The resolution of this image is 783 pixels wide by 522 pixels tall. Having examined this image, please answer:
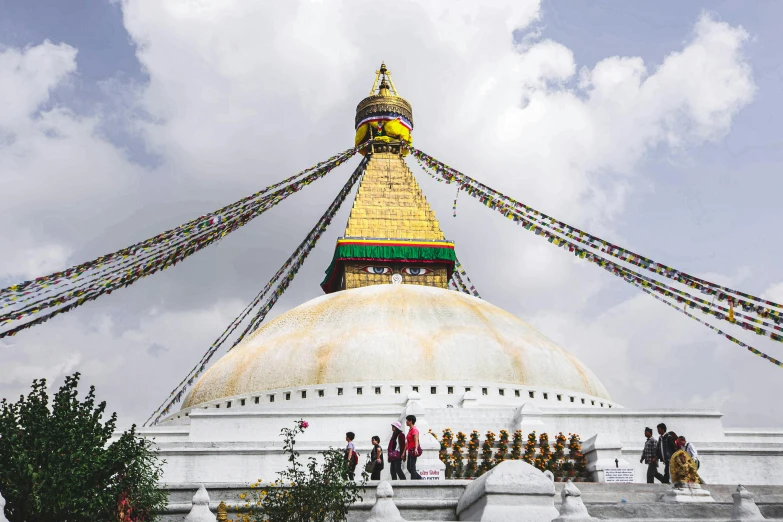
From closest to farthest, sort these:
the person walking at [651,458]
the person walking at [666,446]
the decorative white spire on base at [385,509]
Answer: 1. the decorative white spire on base at [385,509]
2. the person walking at [666,446]
3. the person walking at [651,458]

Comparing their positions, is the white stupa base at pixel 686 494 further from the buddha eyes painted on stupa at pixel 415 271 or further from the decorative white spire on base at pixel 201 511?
the buddha eyes painted on stupa at pixel 415 271

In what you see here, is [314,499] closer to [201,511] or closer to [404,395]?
[201,511]

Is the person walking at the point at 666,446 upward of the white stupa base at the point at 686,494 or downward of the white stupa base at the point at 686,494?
upward

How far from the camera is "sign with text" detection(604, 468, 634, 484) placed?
39.6 feet

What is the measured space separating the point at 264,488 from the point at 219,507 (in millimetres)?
726

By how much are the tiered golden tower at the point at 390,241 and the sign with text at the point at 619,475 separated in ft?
43.9

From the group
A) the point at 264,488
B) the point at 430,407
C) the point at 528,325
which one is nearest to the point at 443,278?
the point at 528,325

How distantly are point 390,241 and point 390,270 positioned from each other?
959 millimetres

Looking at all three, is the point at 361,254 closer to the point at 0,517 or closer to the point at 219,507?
the point at 219,507

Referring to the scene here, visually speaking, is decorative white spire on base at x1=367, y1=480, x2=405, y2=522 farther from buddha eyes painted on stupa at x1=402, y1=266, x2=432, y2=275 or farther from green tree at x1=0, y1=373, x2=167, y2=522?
buddha eyes painted on stupa at x1=402, y1=266, x2=432, y2=275

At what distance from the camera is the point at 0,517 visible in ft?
18.5

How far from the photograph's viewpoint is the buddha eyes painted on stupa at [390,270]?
2522 cm

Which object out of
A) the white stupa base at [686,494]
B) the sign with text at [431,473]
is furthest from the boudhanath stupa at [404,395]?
the white stupa base at [686,494]

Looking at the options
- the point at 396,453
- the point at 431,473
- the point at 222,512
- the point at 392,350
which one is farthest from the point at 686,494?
the point at 392,350
